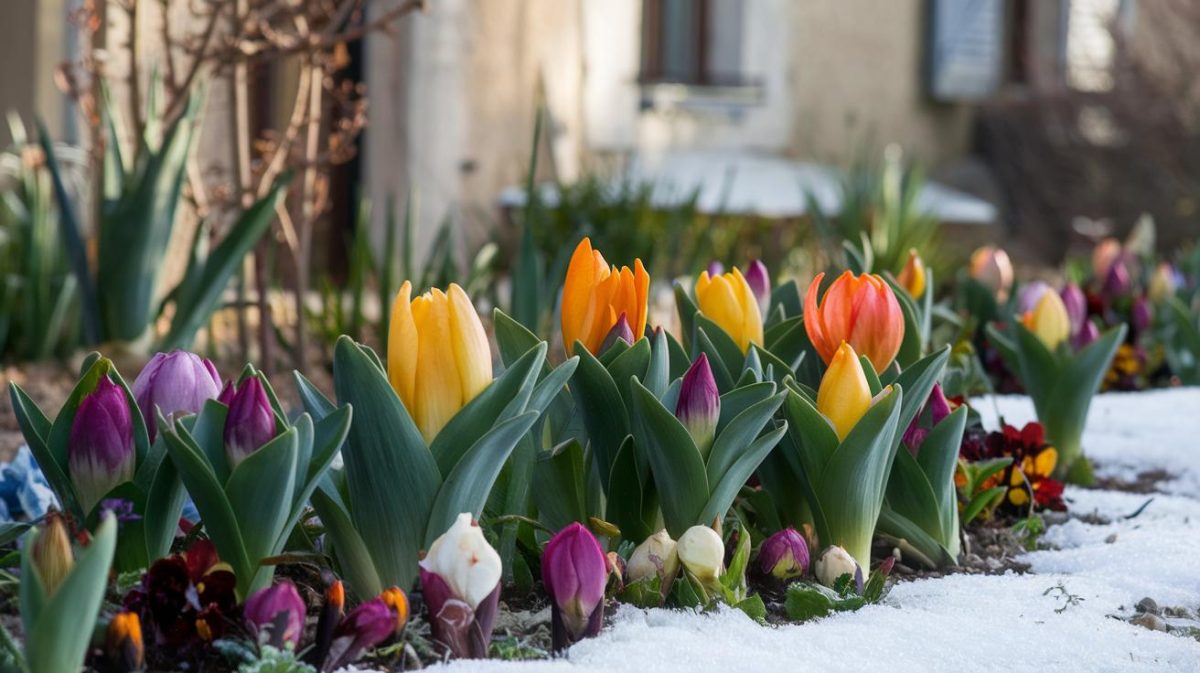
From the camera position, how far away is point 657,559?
163 centimetres

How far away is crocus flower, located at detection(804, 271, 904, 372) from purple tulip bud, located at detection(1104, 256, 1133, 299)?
229 centimetres

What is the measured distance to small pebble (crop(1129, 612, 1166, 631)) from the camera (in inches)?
69.2

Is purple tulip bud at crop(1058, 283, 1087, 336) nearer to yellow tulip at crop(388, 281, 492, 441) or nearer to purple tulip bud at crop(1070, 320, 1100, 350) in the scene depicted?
purple tulip bud at crop(1070, 320, 1100, 350)

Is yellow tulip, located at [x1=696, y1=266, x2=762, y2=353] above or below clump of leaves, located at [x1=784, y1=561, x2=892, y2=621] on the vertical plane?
above

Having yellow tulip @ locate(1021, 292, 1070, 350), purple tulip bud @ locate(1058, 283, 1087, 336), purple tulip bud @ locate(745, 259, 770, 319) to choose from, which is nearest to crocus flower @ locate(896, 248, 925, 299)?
yellow tulip @ locate(1021, 292, 1070, 350)

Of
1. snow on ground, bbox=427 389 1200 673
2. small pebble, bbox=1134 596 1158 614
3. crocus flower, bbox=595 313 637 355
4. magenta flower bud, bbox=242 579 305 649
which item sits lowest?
small pebble, bbox=1134 596 1158 614

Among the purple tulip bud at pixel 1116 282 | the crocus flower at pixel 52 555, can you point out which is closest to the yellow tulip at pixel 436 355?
the crocus flower at pixel 52 555

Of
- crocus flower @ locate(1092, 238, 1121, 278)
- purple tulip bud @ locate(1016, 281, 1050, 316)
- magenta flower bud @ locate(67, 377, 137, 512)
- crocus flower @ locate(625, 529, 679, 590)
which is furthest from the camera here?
crocus flower @ locate(1092, 238, 1121, 278)

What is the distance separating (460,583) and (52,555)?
351mm

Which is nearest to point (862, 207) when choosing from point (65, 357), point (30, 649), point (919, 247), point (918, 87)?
point (919, 247)

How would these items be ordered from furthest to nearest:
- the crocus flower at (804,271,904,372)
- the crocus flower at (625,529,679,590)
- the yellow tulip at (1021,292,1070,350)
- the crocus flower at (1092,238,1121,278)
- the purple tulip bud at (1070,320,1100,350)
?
1. the crocus flower at (1092,238,1121,278)
2. the purple tulip bud at (1070,320,1100,350)
3. the yellow tulip at (1021,292,1070,350)
4. the crocus flower at (804,271,904,372)
5. the crocus flower at (625,529,679,590)

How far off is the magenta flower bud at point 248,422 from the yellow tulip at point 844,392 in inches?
24.6

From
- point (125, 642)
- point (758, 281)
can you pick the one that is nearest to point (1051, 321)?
point (758, 281)

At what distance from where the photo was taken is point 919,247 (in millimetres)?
5617
